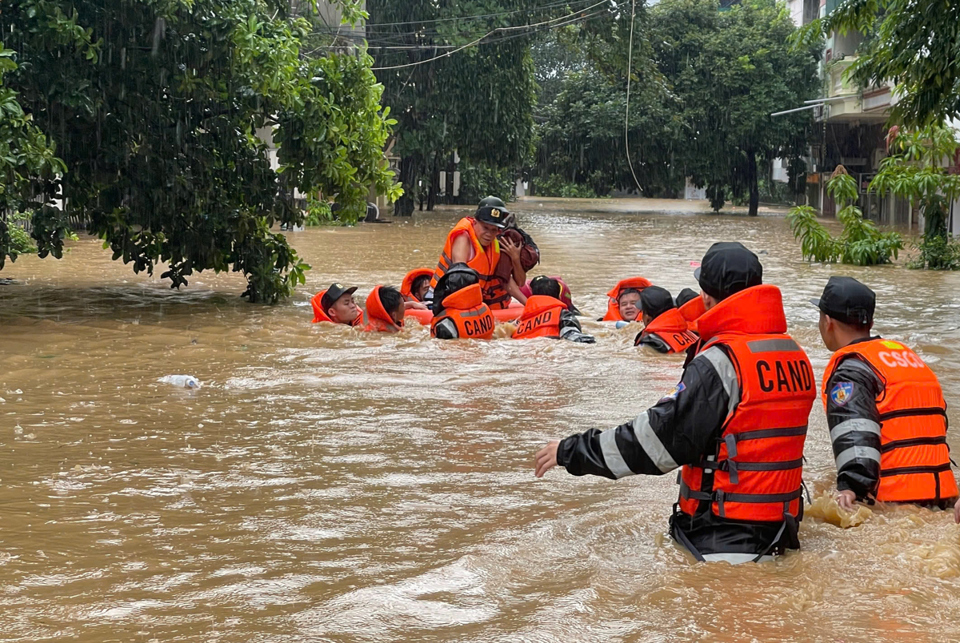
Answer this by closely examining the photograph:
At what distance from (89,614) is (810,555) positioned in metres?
2.76

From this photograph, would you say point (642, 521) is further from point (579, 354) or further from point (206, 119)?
point (206, 119)

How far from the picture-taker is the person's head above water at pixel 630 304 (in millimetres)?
12297

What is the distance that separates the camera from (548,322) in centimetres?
1125

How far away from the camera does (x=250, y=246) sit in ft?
44.9

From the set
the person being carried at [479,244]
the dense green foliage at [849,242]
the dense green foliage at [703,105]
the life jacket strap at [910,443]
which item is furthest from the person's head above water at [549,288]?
the dense green foliage at [703,105]

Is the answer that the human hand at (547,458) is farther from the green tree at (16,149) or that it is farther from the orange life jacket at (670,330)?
the green tree at (16,149)

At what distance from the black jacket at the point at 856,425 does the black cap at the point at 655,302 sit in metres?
5.60

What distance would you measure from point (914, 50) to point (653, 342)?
3604 mm

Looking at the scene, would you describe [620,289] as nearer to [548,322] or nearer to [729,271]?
[548,322]

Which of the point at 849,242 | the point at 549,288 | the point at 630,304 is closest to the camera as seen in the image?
the point at 549,288

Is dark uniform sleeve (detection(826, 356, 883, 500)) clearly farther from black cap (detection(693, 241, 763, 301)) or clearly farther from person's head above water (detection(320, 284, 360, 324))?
person's head above water (detection(320, 284, 360, 324))

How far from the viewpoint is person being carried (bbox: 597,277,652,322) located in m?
12.3

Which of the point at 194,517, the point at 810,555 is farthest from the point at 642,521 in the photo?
the point at 194,517

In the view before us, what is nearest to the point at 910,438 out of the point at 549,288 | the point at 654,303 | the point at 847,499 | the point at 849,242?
the point at 847,499
